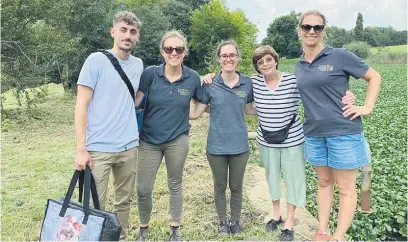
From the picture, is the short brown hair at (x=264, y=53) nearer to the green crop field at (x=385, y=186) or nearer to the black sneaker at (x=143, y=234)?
the black sneaker at (x=143, y=234)

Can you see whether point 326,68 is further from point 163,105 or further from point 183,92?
point 163,105

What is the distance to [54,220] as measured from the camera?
2.56 meters

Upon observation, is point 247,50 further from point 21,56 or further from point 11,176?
point 11,176

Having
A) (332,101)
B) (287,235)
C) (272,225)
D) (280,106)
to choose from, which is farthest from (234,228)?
(332,101)

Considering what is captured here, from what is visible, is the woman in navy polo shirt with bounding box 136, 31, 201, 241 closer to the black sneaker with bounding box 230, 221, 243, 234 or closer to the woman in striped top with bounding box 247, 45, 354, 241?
the woman in striped top with bounding box 247, 45, 354, 241

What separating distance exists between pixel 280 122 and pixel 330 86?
645mm

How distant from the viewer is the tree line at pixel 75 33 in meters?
11.0

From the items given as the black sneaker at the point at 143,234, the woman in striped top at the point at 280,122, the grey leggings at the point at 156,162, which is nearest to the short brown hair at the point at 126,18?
the grey leggings at the point at 156,162

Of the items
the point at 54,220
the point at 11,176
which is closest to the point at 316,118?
the point at 54,220

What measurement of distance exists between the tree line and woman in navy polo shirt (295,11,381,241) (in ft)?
1.03

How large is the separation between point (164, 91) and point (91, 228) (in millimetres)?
1229

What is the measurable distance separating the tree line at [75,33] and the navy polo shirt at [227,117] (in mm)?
917

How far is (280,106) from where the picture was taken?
3.31 meters

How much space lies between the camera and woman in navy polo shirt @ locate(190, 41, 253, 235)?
3.30 meters
